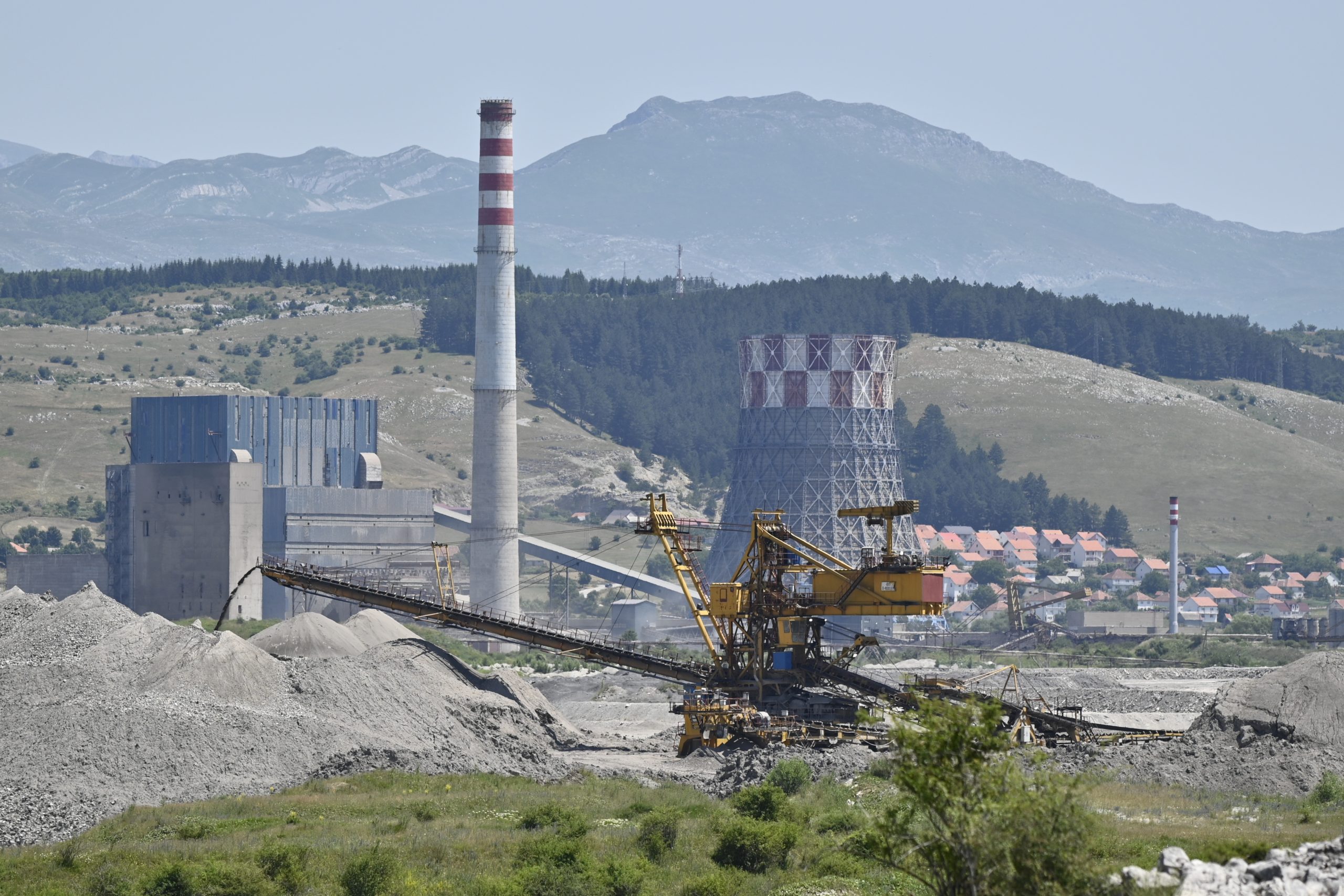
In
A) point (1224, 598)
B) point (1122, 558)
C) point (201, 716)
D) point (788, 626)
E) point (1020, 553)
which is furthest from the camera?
point (1020, 553)

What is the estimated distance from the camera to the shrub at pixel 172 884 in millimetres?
37188

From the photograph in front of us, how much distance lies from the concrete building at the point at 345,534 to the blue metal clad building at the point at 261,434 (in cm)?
772

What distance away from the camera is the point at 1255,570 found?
6521 inches

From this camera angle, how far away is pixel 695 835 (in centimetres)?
4338

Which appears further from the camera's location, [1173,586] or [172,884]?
[1173,586]

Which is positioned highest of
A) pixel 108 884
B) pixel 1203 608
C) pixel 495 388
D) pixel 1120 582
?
pixel 495 388

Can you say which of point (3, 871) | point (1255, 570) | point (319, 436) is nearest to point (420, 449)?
point (319, 436)

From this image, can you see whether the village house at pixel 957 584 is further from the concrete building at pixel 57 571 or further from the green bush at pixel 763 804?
the green bush at pixel 763 804

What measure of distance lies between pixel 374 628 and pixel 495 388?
35626 millimetres

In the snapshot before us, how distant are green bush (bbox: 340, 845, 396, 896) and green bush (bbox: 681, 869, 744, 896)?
5400mm

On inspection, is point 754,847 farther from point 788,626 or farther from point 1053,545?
point 1053,545

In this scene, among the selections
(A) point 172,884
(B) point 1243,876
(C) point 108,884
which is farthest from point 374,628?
(B) point 1243,876

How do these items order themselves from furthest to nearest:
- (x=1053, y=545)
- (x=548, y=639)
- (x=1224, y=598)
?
(x=1053, y=545)
(x=1224, y=598)
(x=548, y=639)

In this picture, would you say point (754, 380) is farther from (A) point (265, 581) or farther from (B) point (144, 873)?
(B) point (144, 873)
